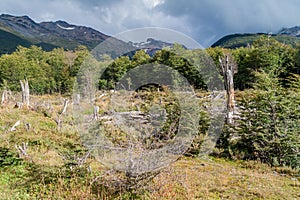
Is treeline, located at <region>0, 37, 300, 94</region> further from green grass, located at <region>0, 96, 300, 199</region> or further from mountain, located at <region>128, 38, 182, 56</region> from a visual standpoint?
green grass, located at <region>0, 96, 300, 199</region>

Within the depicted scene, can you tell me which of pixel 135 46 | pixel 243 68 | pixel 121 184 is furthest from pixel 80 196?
pixel 243 68

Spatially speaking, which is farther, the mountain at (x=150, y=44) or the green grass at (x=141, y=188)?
the mountain at (x=150, y=44)

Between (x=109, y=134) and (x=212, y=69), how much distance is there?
437cm

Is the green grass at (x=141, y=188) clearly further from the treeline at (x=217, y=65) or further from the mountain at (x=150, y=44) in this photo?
the treeline at (x=217, y=65)

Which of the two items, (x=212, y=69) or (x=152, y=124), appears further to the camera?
(x=212, y=69)

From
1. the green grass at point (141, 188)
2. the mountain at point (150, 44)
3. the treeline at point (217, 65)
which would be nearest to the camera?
the green grass at point (141, 188)

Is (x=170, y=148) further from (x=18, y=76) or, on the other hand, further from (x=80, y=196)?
(x=18, y=76)

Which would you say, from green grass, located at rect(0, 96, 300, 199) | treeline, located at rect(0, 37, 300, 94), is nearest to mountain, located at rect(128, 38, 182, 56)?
green grass, located at rect(0, 96, 300, 199)

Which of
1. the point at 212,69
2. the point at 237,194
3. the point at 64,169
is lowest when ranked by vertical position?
the point at 237,194

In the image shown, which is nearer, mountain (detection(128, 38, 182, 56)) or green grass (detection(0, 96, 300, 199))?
green grass (detection(0, 96, 300, 199))

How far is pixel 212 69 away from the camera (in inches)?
342

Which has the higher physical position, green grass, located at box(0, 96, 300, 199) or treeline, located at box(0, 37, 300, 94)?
treeline, located at box(0, 37, 300, 94)

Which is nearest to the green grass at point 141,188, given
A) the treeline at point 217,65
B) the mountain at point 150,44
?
the mountain at point 150,44

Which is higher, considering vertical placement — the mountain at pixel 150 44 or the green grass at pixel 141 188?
the mountain at pixel 150 44
